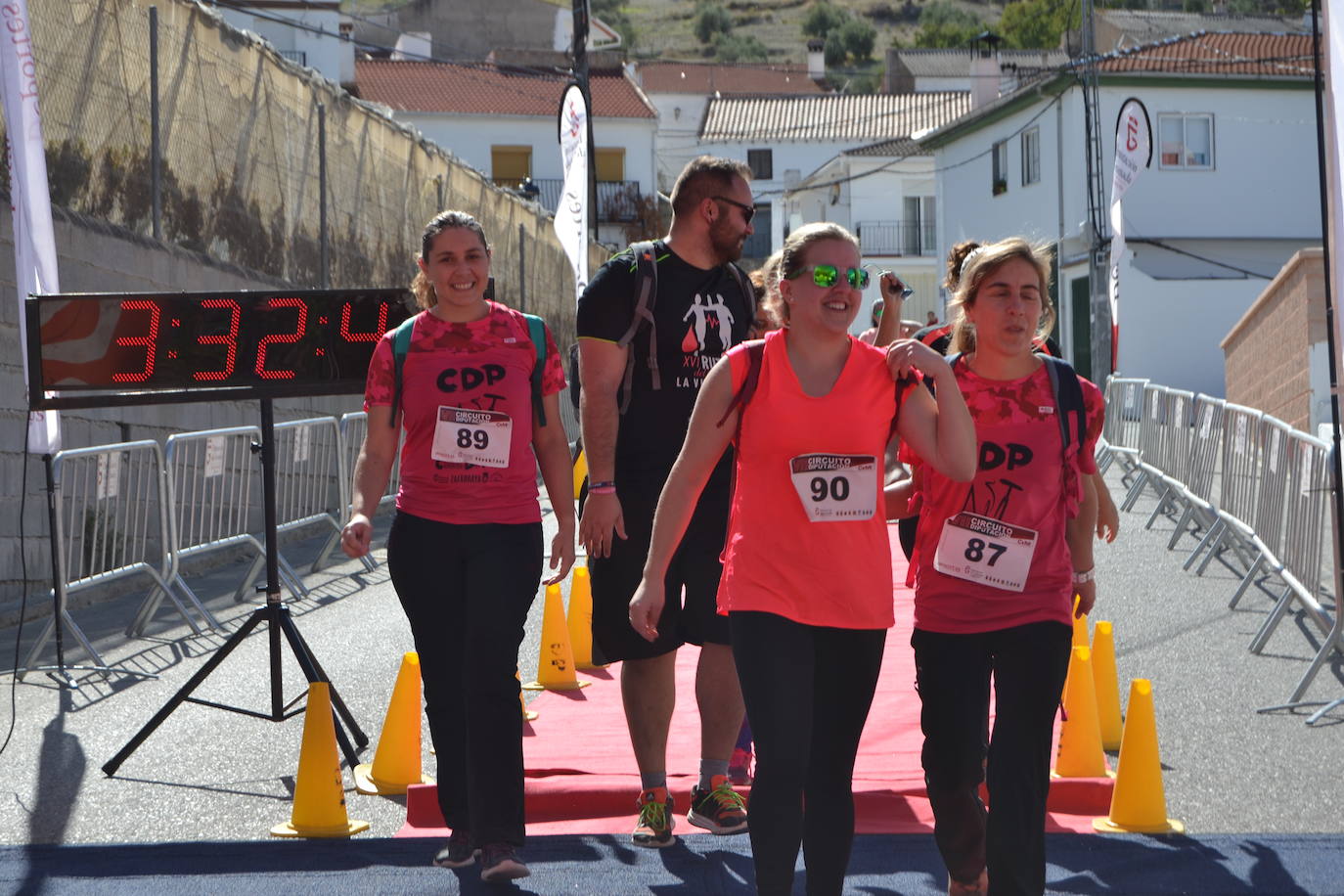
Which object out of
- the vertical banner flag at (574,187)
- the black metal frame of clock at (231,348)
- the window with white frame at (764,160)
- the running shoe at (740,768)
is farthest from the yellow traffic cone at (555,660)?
the window with white frame at (764,160)

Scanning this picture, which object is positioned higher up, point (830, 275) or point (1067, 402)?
point (830, 275)

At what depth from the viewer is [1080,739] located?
5914mm

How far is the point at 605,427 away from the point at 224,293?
2190 mm

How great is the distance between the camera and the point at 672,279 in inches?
206

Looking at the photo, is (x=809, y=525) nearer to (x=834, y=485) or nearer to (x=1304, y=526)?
(x=834, y=485)

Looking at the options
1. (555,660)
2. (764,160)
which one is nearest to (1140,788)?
(555,660)

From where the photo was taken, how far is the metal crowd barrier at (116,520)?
9742 mm

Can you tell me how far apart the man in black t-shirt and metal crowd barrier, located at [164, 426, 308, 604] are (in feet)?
18.9

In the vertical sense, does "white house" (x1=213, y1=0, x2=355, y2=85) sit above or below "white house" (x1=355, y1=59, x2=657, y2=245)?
above

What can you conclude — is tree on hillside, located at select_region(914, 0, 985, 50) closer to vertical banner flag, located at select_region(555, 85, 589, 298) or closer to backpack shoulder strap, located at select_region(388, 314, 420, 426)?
vertical banner flag, located at select_region(555, 85, 589, 298)

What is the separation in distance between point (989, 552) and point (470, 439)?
5.20 ft

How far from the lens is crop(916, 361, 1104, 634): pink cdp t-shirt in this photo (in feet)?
13.7

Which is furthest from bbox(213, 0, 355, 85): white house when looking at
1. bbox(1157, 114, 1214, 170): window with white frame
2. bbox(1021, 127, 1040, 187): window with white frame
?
bbox(1157, 114, 1214, 170): window with white frame

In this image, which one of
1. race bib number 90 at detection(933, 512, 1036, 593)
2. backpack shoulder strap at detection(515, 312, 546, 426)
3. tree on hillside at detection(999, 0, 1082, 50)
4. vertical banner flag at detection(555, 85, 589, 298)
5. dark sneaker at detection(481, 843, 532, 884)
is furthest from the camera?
tree on hillside at detection(999, 0, 1082, 50)
